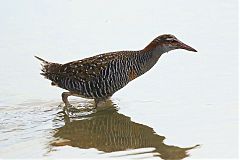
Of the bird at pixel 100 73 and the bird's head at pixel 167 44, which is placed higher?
the bird's head at pixel 167 44

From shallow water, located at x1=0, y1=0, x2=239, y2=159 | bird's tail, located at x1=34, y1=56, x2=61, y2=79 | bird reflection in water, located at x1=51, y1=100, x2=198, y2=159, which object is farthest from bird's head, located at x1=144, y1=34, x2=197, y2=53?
bird's tail, located at x1=34, y1=56, x2=61, y2=79

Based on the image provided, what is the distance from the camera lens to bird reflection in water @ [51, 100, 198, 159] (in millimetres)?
9031

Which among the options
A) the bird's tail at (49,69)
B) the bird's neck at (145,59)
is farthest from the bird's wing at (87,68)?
the bird's neck at (145,59)

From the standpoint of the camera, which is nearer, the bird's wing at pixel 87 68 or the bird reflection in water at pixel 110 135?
the bird reflection in water at pixel 110 135

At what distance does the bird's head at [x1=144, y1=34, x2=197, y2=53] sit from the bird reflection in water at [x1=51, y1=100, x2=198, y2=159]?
1.12 metres

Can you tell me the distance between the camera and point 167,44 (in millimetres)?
10984

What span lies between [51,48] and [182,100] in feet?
11.2

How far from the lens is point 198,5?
1581 centimetres

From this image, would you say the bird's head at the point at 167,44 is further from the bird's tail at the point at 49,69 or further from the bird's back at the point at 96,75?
the bird's tail at the point at 49,69

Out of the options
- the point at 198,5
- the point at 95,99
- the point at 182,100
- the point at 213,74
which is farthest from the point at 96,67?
the point at 198,5

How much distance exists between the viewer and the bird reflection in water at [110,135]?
9.03 m

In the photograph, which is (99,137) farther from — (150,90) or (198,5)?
(198,5)

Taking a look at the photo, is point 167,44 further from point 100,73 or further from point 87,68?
point 87,68

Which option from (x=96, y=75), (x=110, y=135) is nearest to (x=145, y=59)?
(x=96, y=75)
